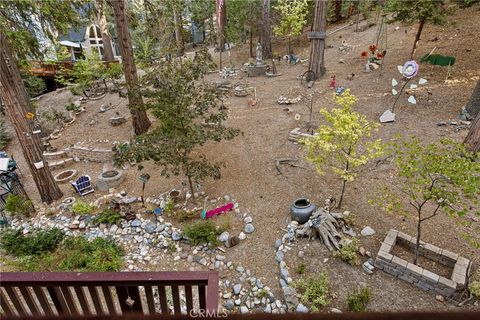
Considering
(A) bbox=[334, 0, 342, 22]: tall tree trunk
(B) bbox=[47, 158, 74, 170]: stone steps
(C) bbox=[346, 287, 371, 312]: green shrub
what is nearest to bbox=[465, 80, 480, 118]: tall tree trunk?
(C) bbox=[346, 287, 371, 312]: green shrub

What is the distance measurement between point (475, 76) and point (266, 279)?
9515 millimetres

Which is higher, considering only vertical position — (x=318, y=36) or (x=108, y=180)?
(x=318, y=36)

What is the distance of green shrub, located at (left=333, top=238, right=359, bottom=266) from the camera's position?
4492mm

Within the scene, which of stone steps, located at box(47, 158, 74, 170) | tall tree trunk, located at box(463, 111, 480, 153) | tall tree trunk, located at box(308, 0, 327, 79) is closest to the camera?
tall tree trunk, located at box(463, 111, 480, 153)

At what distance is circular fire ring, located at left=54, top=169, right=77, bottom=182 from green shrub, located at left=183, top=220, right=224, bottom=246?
459cm

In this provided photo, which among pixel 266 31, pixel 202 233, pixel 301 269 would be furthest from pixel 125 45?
pixel 266 31

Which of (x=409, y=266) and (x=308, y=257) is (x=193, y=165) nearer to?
(x=308, y=257)

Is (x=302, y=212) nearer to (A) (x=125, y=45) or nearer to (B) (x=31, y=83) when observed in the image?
(A) (x=125, y=45)

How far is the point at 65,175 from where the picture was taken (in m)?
8.14

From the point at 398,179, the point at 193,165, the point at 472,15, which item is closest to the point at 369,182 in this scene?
the point at 398,179

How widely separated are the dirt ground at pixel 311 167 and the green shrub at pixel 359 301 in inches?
5.8

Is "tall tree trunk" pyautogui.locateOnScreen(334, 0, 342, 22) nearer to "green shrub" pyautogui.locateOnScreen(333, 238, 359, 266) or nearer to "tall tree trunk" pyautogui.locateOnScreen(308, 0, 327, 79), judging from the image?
"tall tree trunk" pyautogui.locateOnScreen(308, 0, 327, 79)

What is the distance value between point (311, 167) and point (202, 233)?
317 cm

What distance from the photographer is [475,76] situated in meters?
8.99
